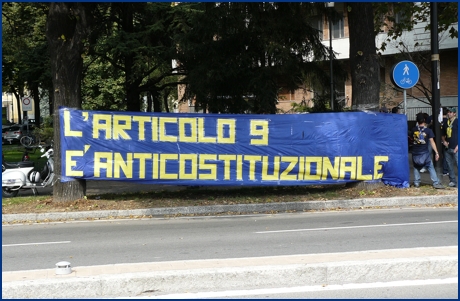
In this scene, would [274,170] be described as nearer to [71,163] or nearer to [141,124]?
[141,124]

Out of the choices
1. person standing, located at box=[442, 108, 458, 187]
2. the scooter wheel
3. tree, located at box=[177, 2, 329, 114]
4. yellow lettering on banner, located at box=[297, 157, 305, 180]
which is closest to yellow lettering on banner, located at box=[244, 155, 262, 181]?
yellow lettering on banner, located at box=[297, 157, 305, 180]

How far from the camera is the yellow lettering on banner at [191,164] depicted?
1433 centimetres

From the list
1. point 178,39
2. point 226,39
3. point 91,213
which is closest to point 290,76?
point 226,39

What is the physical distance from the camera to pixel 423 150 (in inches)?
591

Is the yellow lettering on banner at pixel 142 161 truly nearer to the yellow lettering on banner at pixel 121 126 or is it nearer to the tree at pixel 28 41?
the yellow lettering on banner at pixel 121 126

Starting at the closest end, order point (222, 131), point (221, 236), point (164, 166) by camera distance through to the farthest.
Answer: point (221, 236), point (164, 166), point (222, 131)

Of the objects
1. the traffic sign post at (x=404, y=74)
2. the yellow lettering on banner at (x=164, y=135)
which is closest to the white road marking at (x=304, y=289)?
the yellow lettering on banner at (x=164, y=135)

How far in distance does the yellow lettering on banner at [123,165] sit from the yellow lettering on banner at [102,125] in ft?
1.80

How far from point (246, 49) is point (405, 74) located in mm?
5549

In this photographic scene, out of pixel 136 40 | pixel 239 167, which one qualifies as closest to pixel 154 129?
pixel 239 167

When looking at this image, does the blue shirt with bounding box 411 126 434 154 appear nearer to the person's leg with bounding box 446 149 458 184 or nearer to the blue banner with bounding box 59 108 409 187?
the blue banner with bounding box 59 108 409 187

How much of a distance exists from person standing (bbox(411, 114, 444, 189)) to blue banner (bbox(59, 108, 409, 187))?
0.96ft

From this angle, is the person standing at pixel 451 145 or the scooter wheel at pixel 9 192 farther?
the scooter wheel at pixel 9 192

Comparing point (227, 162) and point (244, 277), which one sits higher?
point (227, 162)
